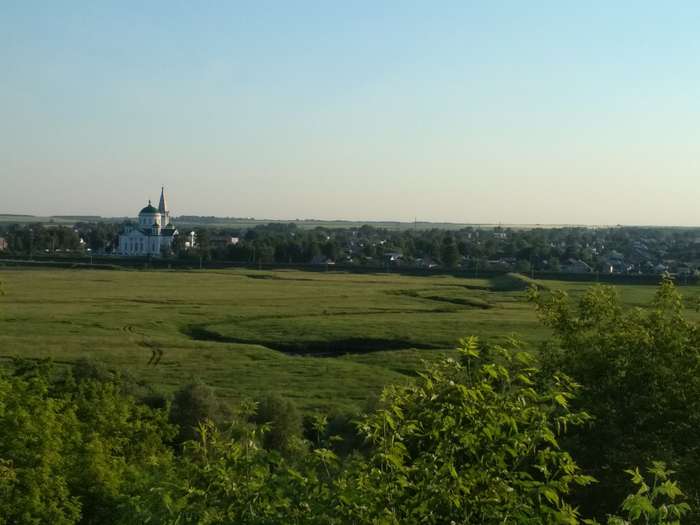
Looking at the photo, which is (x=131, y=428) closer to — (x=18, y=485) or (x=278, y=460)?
(x=18, y=485)

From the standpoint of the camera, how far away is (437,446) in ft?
33.4

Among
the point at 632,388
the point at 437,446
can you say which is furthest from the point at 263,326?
the point at 437,446

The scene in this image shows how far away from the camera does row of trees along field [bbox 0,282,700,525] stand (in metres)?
9.76

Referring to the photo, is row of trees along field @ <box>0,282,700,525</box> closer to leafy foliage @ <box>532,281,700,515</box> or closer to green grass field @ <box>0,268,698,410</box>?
leafy foliage @ <box>532,281,700,515</box>

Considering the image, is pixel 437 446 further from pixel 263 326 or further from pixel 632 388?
pixel 263 326

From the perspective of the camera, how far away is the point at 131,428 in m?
24.8

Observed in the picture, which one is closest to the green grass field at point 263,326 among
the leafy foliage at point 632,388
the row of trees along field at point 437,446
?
the leafy foliage at point 632,388

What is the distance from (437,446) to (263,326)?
200 ft

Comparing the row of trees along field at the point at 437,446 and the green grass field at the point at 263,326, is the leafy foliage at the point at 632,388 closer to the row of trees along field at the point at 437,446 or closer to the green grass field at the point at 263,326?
the row of trees along field at the point at 437,446

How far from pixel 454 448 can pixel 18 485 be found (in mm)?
11028

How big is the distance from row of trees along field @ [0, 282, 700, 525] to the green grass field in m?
7.30

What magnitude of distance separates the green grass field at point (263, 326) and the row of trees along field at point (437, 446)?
287 inches

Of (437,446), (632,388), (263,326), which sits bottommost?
(263,326)

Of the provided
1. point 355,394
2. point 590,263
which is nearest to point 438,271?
point 590,263
